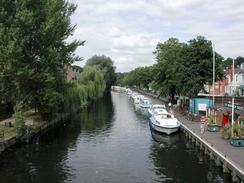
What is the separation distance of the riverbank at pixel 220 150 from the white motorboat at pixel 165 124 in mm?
1504

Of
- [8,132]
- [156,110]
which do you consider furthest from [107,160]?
[156,110]

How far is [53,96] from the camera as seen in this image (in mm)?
51250

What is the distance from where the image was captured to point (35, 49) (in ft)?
166

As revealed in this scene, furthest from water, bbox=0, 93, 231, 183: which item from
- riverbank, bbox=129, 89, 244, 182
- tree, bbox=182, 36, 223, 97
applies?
tree, bbox=182, 36, 223, 97

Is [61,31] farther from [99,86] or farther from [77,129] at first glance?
[99,86]

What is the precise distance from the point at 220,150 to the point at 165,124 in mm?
16658

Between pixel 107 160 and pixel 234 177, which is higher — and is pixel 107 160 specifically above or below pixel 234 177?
below

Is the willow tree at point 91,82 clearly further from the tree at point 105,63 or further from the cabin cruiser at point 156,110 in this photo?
the tree at point 105,63

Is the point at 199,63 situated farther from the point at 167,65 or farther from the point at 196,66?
the point at 167,65

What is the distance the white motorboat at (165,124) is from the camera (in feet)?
160

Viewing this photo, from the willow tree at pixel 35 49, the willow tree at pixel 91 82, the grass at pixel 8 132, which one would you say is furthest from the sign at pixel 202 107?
the willow tree at pixel 91 82

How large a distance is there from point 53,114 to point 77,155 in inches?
886

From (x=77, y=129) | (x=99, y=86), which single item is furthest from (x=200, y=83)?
(x=99, y=86)

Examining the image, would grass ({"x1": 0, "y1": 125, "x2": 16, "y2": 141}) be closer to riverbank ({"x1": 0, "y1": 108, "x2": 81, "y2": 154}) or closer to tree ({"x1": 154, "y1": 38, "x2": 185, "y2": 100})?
riverbank ({"x1": 0, "y1": 108, "x2": 81, "y2": 154})
